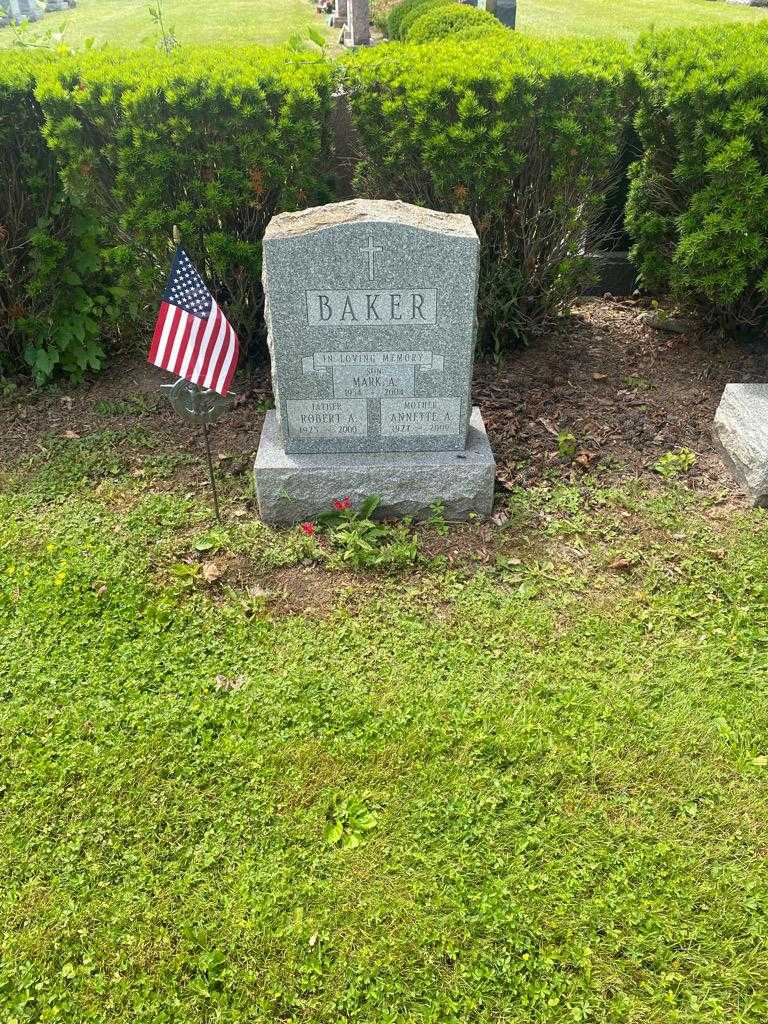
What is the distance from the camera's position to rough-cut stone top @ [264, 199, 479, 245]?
3.65 metres

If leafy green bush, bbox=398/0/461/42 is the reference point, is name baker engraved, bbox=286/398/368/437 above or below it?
below

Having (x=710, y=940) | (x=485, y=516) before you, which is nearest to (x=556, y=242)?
(x=485, y=516)

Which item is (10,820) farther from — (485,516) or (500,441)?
(500,441)

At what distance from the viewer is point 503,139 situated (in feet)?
15.5

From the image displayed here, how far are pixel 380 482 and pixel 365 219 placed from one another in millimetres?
1291

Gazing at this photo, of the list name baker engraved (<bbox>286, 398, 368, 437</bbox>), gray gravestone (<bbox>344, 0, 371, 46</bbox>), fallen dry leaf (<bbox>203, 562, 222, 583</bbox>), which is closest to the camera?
fallen dry leaf (<bbox>203, 562, 222, 583</bbox>)

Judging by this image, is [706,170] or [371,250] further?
[706,170]

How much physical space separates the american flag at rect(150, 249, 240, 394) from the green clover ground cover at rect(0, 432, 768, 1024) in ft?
2.95

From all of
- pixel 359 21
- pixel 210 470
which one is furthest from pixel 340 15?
pixel 210 470

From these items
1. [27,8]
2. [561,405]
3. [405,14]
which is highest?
[405,14]

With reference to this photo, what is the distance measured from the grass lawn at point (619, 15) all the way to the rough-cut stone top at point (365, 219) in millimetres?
17393

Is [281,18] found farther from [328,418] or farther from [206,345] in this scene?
[206,345]

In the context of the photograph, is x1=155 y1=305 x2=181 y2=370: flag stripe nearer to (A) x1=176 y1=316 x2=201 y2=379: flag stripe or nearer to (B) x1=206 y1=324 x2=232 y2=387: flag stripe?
(A) x1=176 y1=316 x2=201 y2=379: flag stripe

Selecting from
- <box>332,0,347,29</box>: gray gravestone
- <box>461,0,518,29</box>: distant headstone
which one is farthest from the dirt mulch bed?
<box>332,0,347,29</box>: gray gravestone
